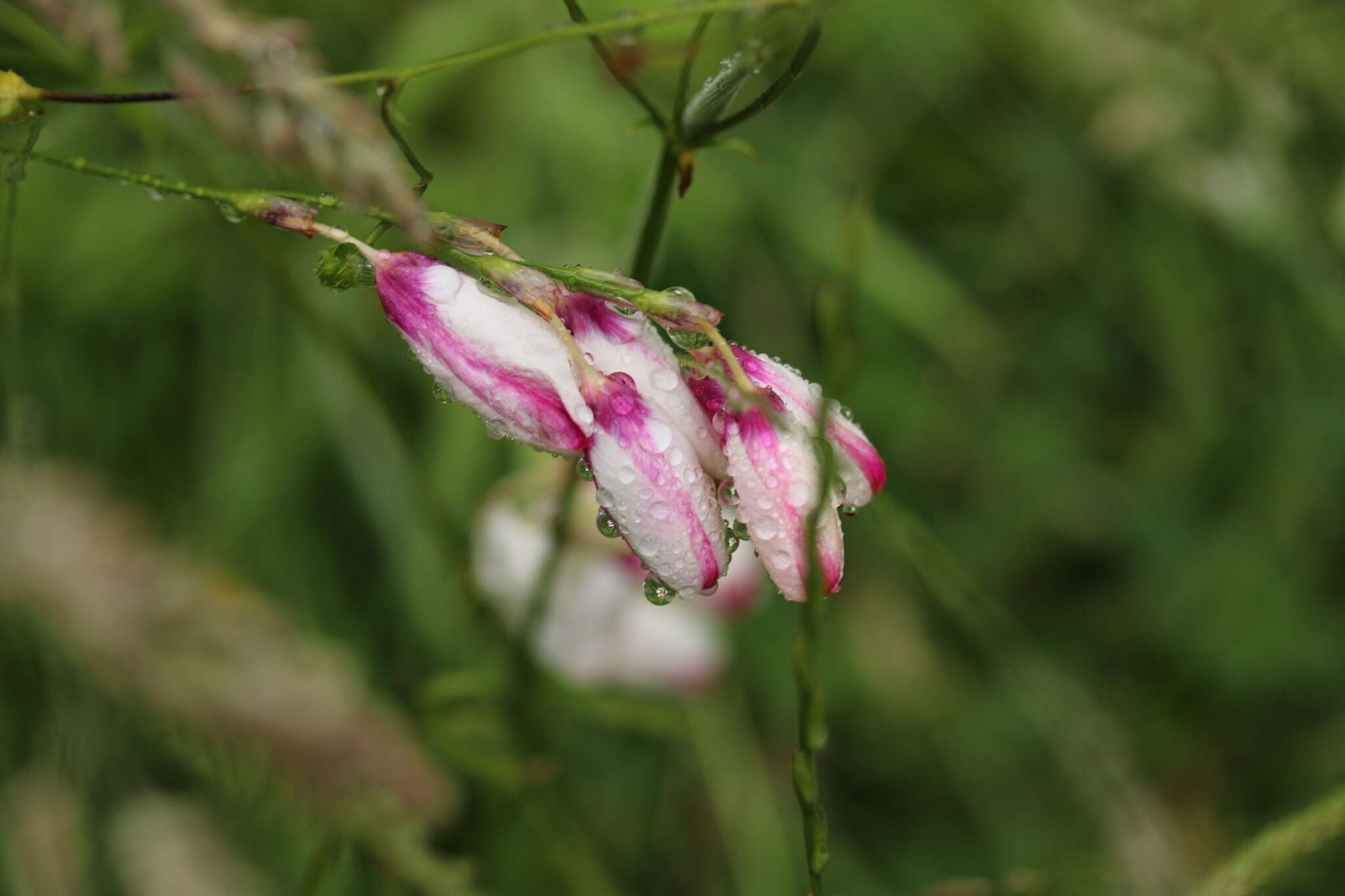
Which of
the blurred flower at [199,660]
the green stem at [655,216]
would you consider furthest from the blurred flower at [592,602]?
the green stem at [655,216]

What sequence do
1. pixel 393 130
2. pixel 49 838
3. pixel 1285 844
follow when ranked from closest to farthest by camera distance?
pixel 393 130
pixel 1285 844
pixel 49 838

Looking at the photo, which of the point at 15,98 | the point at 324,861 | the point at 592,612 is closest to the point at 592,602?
the point at 592,612

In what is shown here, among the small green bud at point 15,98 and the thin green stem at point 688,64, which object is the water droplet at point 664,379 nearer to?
the thin green stem at point 688,64

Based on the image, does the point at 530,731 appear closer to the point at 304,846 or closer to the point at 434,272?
the point at 304,846

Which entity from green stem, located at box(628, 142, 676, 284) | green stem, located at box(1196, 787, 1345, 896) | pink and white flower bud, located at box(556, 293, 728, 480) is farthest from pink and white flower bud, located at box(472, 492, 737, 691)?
green stem, located at box(1196, 787, 1345, 896)

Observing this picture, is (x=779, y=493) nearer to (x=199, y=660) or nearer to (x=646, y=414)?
(x=646, y=414)

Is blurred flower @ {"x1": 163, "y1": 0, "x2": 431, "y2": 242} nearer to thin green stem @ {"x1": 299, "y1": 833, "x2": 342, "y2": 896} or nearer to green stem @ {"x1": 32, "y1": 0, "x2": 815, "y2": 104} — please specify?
green stem @ {"x1": 32, "y1": 0, "x2": 815, "y2": 104}

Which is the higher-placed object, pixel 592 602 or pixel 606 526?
pixel 606 526
